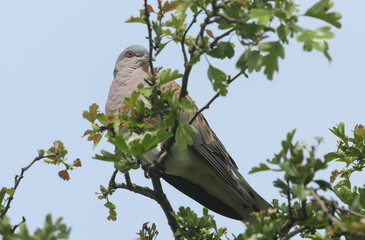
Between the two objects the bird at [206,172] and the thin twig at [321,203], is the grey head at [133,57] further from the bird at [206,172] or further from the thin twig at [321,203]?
the thin twig at [321,203]

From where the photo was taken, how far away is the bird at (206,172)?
4.98 metres

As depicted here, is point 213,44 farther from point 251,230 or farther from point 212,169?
point 212,169

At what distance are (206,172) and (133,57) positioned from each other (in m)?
1.69

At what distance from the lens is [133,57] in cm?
608

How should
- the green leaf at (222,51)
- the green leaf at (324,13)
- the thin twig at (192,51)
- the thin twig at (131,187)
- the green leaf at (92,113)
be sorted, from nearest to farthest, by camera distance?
the green leaf at (324,13) → the thin twig at (192,51) → the green leaf at (222,51) → the green leaf at (92,113) → the thin twig at (131,187)

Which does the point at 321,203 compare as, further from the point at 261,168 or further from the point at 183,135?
the point at 183,135

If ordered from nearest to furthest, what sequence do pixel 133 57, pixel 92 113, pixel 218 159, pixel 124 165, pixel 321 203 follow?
pixel 321 203 → pixel 124 165 → pixel 92 113 → pixel 218 159 → pixel 133 57

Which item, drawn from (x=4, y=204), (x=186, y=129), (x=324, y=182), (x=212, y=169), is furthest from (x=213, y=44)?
(x=212, y=169)

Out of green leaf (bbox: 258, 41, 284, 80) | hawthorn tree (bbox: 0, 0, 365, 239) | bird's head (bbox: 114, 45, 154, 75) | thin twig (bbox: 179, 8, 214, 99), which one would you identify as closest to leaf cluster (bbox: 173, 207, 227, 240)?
hawthorn tree (bbox: 0, 0, 365, 239)

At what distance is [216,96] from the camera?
310 centimetres

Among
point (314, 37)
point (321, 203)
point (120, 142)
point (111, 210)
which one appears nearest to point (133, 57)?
point (111, 210)

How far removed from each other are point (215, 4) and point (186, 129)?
776 millimetres

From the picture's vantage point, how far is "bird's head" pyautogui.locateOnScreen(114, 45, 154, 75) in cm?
599

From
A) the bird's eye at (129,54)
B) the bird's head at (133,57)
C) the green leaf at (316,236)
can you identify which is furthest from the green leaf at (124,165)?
the bird's eye at (129,54)
